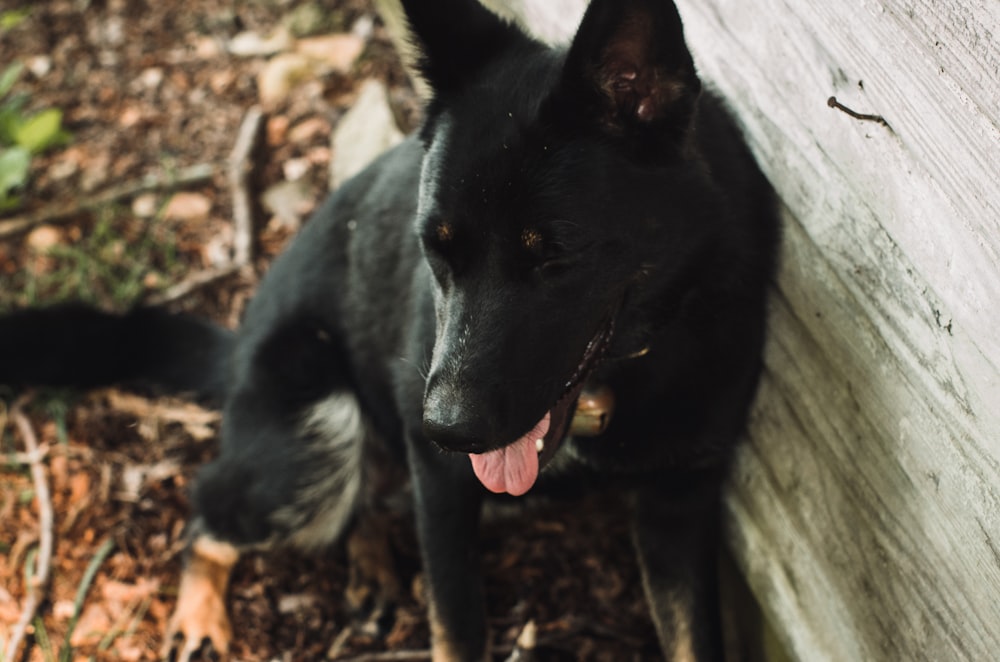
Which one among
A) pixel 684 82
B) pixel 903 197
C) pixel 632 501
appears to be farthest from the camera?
pixel 632 501

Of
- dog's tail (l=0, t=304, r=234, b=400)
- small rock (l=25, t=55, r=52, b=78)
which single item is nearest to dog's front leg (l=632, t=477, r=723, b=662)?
dog's tail (l=0, t=304, r=234, b=400)

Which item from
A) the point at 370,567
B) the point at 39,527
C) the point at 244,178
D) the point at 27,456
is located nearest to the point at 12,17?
the point at 244,178

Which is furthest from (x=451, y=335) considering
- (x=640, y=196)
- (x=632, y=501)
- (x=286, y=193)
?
(x=286, y=193)

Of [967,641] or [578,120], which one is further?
[578,120]

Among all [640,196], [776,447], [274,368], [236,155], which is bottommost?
[236,155]

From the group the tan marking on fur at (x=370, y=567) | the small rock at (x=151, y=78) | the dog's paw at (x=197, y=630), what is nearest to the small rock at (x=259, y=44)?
the small rock at (x=151, y=78)

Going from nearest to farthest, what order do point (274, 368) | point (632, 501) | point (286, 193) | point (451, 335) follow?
point (451, 335) < point (632, 501) < point (274, 368) < point (286, 193)

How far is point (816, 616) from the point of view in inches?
101

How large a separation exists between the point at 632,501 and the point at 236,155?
105 inches

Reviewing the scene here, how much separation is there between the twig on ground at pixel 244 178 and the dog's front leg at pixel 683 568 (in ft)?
7.18

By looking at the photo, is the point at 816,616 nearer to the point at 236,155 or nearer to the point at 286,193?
the point at 286,193

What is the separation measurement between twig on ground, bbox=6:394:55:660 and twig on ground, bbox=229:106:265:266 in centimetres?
102

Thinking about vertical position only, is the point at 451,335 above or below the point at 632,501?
above

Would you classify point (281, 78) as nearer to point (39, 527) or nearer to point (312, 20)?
point (312, 20)
